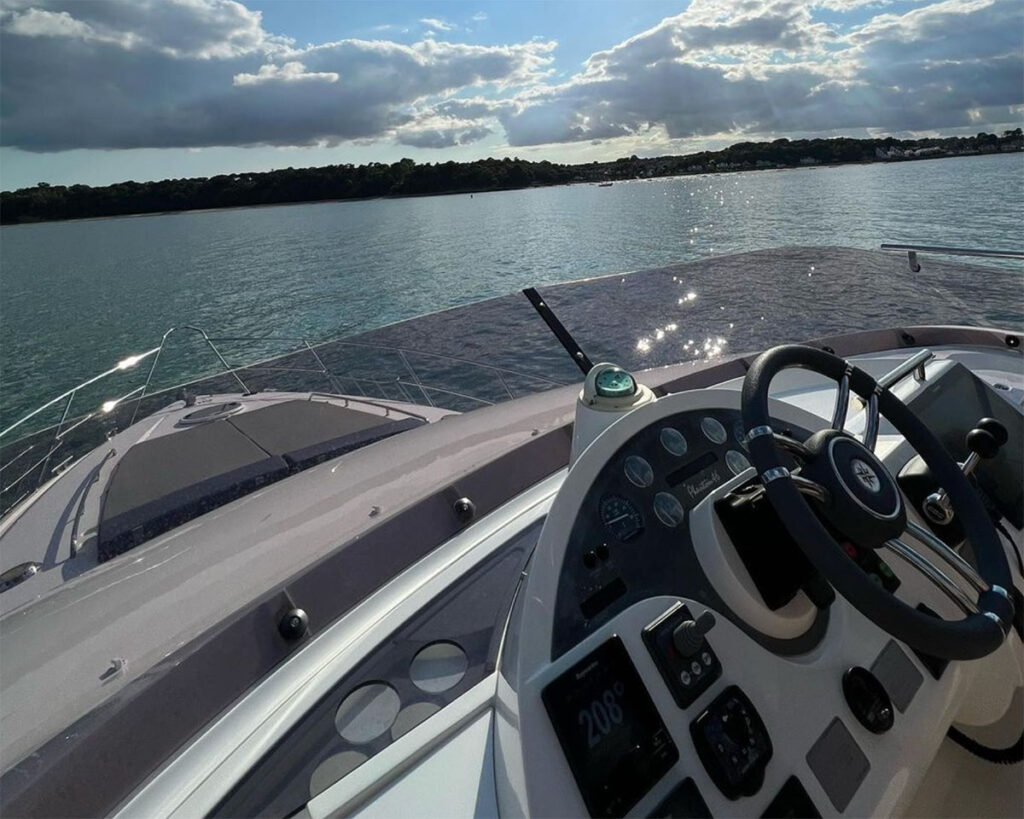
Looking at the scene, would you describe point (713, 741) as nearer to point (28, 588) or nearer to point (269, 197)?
point (28, 588)

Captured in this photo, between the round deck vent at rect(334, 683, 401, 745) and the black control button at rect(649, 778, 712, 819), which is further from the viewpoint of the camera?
the round deck vent at rect(334, 683, 401, 745)

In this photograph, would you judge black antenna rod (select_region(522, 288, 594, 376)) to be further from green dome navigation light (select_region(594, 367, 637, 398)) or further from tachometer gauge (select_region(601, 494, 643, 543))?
tachometer gauge (select_region(601, 494, 643, 543))

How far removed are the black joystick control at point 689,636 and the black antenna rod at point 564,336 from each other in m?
1.39

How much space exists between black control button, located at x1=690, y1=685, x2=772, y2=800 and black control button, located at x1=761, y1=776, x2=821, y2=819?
0.15 ft

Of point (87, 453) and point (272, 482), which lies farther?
point (87, 453)

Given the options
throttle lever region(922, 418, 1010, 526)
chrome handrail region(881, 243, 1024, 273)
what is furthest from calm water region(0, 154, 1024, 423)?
throttle lever region(922, 418, 1010, 526)

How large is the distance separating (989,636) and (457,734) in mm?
772

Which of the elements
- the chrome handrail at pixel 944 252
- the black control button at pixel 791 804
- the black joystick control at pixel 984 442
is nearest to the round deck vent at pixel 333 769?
the black control button at pixel 791 804

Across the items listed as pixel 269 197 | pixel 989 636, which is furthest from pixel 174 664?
pixel 269 197

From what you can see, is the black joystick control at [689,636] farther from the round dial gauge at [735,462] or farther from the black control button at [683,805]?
the round dial gauge at [735,462]

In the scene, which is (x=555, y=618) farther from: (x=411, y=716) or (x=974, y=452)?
(x=974, y=452)

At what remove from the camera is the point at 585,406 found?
1304 mm

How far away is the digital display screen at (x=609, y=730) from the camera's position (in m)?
0.81

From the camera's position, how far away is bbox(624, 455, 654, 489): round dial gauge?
1077mm
